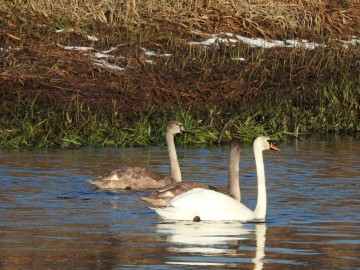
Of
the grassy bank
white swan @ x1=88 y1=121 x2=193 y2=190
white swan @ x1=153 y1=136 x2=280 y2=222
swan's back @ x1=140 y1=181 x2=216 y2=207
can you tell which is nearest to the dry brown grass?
the grassy bank

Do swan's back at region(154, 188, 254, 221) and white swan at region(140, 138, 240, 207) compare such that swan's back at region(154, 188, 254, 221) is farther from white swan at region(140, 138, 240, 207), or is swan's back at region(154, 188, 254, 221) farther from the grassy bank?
the grassy bank

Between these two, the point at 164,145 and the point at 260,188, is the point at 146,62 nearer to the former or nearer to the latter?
the point at 164,145

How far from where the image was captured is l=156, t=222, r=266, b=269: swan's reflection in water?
1038 centimetres

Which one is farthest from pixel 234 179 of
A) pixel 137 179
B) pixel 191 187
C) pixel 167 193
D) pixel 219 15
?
pixel 219 15

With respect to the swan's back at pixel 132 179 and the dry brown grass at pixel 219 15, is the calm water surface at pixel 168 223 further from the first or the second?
the dry brown grass at pixel 219 15

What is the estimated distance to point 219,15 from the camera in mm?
28828

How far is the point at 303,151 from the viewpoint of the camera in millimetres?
20312

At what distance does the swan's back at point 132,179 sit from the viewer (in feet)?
53.3

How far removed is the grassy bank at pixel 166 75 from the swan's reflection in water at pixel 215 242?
8.22 m

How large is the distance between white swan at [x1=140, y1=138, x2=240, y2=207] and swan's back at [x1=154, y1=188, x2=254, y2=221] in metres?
1.12

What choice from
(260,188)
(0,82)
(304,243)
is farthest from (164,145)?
(304,243)

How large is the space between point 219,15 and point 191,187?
14.6 metres

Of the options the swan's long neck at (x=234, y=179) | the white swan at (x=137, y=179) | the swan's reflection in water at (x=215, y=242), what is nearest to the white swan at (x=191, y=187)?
the swan's long neck at (x=234, y=179)

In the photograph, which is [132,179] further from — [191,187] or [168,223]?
[168,223]
